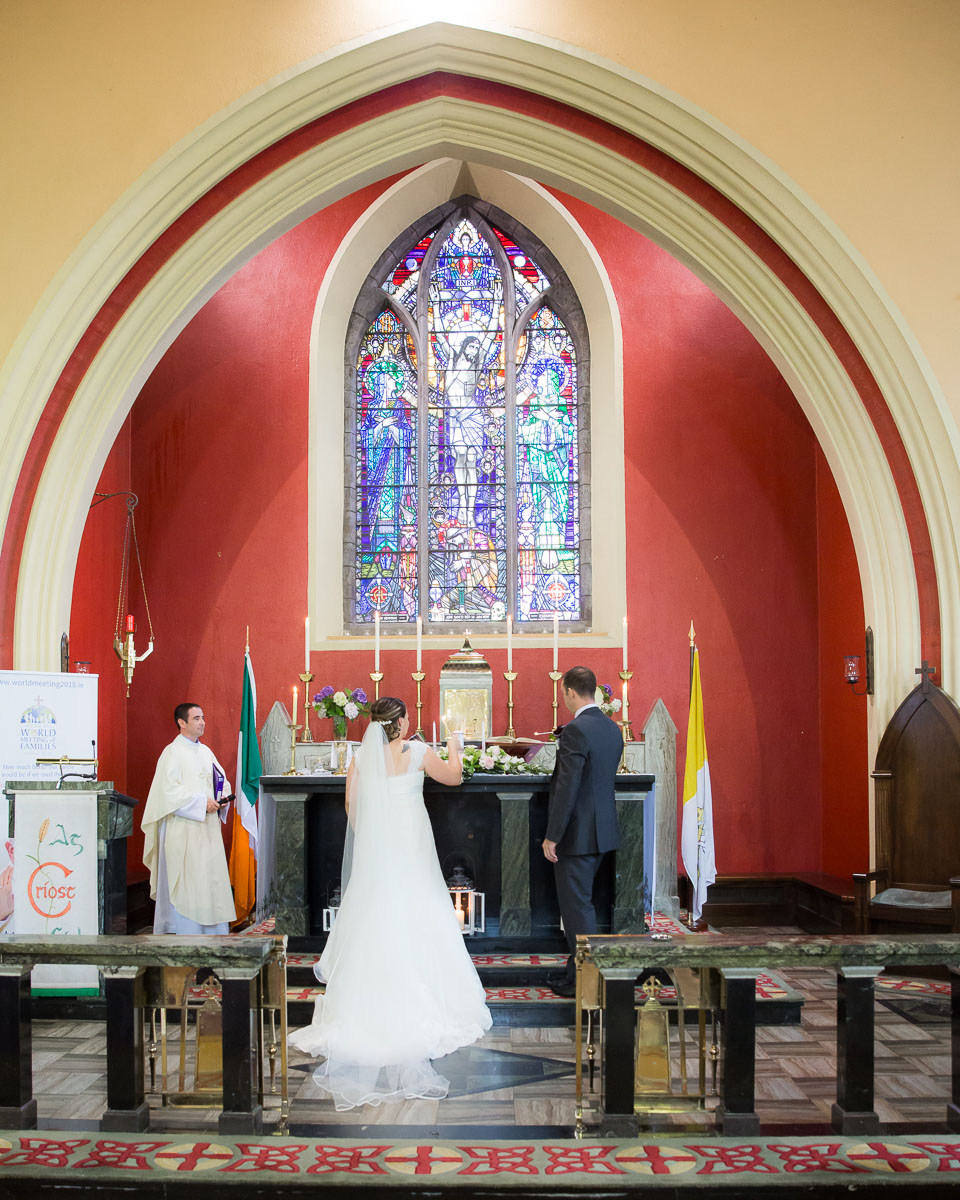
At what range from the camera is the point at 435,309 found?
9.59m

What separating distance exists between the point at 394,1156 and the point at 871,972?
1.68 metres

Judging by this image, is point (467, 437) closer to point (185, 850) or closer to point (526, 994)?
point (185, 850)

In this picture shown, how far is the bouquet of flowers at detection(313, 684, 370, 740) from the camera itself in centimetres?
791

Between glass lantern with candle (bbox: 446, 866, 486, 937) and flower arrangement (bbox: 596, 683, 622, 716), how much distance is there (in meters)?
1.72

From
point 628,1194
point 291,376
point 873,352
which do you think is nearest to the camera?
point 628,1194

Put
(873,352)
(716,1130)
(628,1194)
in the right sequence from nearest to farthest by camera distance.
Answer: (628,1194) < (716,1130) < (873,352)

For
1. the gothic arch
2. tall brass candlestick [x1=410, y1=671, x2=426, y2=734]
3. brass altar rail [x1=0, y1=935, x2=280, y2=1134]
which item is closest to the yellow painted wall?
the gothic arch

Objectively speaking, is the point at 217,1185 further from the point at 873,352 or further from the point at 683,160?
the point at 683,160

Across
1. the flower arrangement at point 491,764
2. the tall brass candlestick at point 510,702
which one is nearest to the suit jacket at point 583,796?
the flower arrangement at point 491,764

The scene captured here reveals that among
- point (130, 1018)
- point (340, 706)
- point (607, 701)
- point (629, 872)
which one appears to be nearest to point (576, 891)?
point (629, 872)

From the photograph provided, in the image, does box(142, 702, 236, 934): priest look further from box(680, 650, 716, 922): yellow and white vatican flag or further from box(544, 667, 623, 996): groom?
box(680, 650, 716, 922): yellow and white vatican flag

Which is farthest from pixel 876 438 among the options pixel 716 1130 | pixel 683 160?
pixel 716 1130

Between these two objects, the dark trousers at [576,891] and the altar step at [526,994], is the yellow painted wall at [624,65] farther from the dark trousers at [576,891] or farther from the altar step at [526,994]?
the altar step at [526,994]

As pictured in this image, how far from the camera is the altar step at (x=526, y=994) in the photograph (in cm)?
549
